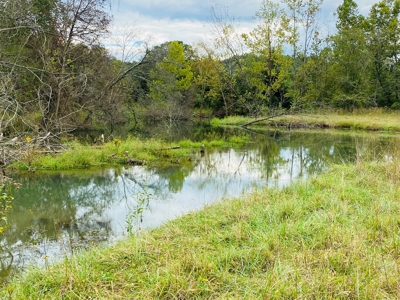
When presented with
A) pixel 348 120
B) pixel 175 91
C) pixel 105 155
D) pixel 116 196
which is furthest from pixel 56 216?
pixel 175 91

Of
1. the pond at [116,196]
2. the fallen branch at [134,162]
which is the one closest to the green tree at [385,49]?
the pond at [116,196]

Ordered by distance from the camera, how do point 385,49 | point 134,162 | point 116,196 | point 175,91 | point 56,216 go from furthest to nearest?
1. point 175,91
2. point 385,49
3. point 134,162
4. point 116,196
5. point 56,216

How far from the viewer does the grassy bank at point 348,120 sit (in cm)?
2142

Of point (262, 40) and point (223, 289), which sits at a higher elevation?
point (262, 40)

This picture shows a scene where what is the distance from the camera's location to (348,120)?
76.2 feet

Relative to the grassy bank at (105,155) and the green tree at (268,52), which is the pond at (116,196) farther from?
the green tree at (268,52)

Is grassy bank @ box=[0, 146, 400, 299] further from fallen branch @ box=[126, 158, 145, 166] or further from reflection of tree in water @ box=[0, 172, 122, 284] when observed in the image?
fallen branch @ box=[126, 158, 145, 166]

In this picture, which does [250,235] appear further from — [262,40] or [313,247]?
[262,40]

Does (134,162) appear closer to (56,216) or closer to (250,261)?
(56,216)

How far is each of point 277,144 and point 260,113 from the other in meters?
13.3

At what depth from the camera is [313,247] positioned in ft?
10.3

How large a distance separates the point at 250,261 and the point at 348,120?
903 inches

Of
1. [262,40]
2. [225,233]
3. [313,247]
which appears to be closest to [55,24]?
[225,233]

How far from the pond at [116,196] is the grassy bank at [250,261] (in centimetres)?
46
